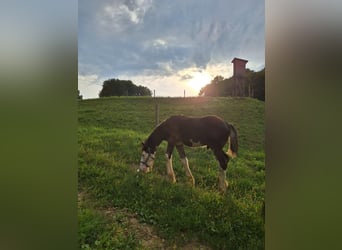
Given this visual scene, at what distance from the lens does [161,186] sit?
205 centimetres

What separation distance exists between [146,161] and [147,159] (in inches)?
0.7

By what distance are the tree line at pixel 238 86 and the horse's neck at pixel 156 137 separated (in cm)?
40

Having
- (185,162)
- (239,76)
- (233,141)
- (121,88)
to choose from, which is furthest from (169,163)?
(239,76)

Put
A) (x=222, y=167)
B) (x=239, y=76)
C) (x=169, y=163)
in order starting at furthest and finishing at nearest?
(x=169, y=163)
(x=222, y=167)
(x=239, y=76)

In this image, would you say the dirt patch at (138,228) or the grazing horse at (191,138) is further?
the grazing horse at (191,138)

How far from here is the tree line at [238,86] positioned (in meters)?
1.67

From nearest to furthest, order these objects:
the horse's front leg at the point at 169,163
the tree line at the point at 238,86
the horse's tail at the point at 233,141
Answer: the tree line at the point at 238,86
the horse's tail at the point at 233,141
the horse's front leg at the point at 169,163

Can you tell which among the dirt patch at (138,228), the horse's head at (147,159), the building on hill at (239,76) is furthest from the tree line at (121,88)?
the dirt patch at (138,228)

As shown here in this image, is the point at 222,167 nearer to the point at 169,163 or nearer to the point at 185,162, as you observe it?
the point at 185,162

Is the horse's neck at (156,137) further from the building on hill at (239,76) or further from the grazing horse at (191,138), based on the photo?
the building on hill at (239,76)

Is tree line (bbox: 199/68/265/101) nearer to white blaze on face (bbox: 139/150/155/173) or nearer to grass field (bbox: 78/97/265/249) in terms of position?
grass field (bbox: 78/97/265/249)

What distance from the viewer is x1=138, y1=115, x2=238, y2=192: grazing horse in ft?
6.42

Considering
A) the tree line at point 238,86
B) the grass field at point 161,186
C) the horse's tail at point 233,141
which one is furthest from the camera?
the horse's tail at point 233,141

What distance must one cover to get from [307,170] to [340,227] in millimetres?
251
